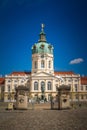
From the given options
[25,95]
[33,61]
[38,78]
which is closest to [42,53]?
[33,61]

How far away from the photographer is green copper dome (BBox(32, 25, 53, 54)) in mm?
88438

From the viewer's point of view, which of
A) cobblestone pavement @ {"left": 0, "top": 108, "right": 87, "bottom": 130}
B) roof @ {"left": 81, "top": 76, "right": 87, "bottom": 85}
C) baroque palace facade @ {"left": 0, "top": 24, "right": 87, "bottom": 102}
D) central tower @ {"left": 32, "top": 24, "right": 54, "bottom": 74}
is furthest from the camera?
roof @ {"left": 81, "top": 76, "right": 87, "bottom": 85}

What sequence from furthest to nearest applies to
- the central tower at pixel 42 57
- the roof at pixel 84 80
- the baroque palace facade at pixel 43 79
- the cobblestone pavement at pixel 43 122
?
the roof at pixel 84 80 < the central tower at pixel 42 57 < the baroque palace facade at pixel 43 79 < the cobblestone pavement at pixel 43 122

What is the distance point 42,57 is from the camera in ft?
286

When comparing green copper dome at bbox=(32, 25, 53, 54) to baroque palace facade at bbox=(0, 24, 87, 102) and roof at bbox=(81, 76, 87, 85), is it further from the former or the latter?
roof at bbox=(81, 76, 87, 85)

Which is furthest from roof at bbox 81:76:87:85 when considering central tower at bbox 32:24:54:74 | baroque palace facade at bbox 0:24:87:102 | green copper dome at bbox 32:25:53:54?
green copper dome at bbox 32:25:53:54

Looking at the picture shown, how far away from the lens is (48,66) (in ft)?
284

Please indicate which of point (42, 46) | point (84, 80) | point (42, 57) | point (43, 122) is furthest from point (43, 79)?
point (43, 122)

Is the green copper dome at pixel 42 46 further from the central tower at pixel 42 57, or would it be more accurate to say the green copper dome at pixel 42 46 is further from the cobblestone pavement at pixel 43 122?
the cobblestone pavement at pixel 43 122

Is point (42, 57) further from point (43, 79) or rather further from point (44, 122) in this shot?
point (44, 122)

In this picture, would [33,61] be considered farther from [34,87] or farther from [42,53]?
[34,87]

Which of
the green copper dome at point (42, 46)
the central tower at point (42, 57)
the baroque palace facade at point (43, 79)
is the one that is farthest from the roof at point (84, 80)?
the green copper dome at point (42, 46)

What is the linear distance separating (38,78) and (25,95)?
60.5 meters

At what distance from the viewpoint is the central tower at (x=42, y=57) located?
86125mm
